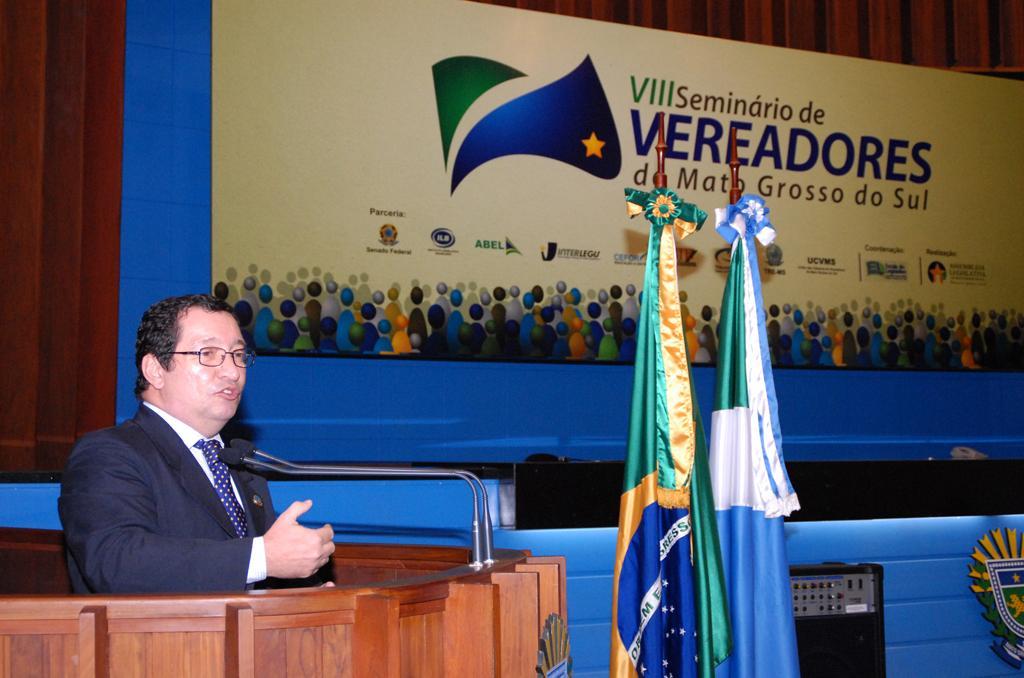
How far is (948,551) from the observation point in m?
4.18

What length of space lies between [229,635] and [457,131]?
3.53 meters

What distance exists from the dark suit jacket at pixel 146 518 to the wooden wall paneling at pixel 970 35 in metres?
5.06

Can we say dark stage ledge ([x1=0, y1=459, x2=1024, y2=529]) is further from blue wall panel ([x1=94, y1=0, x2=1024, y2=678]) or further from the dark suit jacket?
the dark suit jacket

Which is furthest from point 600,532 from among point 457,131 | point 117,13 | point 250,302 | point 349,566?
point 117,13

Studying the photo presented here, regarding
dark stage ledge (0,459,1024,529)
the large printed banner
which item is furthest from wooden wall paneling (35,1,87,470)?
dark stage ledge (0,459,1024,529)

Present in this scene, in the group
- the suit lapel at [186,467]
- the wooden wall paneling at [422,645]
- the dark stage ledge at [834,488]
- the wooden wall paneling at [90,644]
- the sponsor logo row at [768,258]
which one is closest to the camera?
the wooden wall paneling at [90,644]

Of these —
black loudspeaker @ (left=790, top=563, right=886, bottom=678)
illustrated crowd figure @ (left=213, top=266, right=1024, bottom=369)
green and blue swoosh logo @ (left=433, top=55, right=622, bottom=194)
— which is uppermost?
green and blue swoosh logo @ (left=433, top=55, right=622, bottom=194)

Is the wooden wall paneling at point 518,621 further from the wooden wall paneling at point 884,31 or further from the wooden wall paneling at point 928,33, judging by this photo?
the wooden wall paneling at point 928,33

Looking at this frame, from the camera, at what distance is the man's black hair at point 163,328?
7.72 feet

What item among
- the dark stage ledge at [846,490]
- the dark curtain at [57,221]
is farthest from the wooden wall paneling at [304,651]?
the dark curtain at [57,221]

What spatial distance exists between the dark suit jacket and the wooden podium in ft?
0.84

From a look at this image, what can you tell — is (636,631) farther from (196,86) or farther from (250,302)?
(196,86)

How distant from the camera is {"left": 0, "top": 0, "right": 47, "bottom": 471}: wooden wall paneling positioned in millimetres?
4039

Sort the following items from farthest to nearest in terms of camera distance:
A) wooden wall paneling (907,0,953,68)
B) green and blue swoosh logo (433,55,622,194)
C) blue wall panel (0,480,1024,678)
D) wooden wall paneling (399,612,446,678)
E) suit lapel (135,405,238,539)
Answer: wooden wall paneling (907,0,953,68) → green and blue swoosh logo (433,55,622,194) → blue wall panel (0,480,1024,678) → suit lapel (135,405,238,539) → wooden wall paneling (399,612,446,678)
